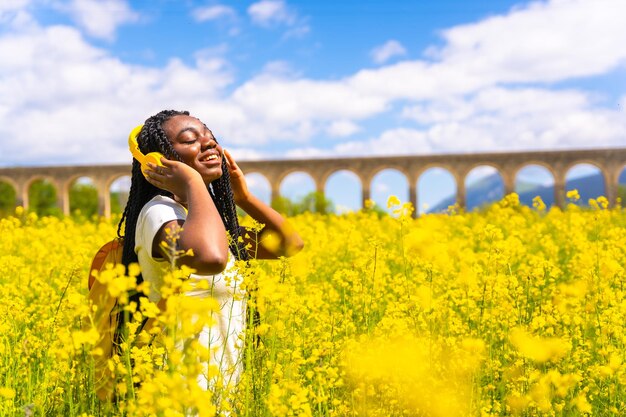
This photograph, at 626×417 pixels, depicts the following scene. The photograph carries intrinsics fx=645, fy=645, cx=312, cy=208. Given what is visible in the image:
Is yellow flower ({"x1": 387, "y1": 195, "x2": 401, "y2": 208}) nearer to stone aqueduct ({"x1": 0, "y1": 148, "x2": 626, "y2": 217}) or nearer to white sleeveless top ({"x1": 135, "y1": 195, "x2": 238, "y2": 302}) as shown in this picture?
white sleeveless top ({"x1": 135, "y1": 195, "x2": 238, "y2": 302})

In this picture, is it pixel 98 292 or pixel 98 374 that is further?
pixel 98 374

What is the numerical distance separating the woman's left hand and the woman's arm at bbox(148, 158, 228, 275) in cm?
50

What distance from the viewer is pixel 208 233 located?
5.90 ft

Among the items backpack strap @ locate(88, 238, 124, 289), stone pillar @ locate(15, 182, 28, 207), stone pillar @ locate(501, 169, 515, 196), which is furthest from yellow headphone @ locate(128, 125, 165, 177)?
stone pillar @ locate(15, 182, 28, 207)

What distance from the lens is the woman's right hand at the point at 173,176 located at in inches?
77.9

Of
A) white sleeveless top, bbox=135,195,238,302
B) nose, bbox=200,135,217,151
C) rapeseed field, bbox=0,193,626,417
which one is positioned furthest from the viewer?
nose, bbox=200,135,217,151

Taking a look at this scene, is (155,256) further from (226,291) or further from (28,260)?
(28,260)

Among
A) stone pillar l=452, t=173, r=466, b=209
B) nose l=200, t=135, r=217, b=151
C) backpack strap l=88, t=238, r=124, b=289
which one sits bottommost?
backpack strap l=88, t=238, r=124, b=289

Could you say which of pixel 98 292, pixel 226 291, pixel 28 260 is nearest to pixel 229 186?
pixel 226 291

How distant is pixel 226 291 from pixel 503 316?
1173 mm

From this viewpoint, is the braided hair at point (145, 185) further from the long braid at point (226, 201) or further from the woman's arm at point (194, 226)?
the woman's arm at point (194, 226)

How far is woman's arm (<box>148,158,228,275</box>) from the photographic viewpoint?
1763 millimetres

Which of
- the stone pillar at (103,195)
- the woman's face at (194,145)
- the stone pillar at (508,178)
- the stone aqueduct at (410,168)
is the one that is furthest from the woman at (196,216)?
the stone pillar at (103,195)

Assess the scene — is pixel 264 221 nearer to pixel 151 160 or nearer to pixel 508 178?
pixel 151 160
